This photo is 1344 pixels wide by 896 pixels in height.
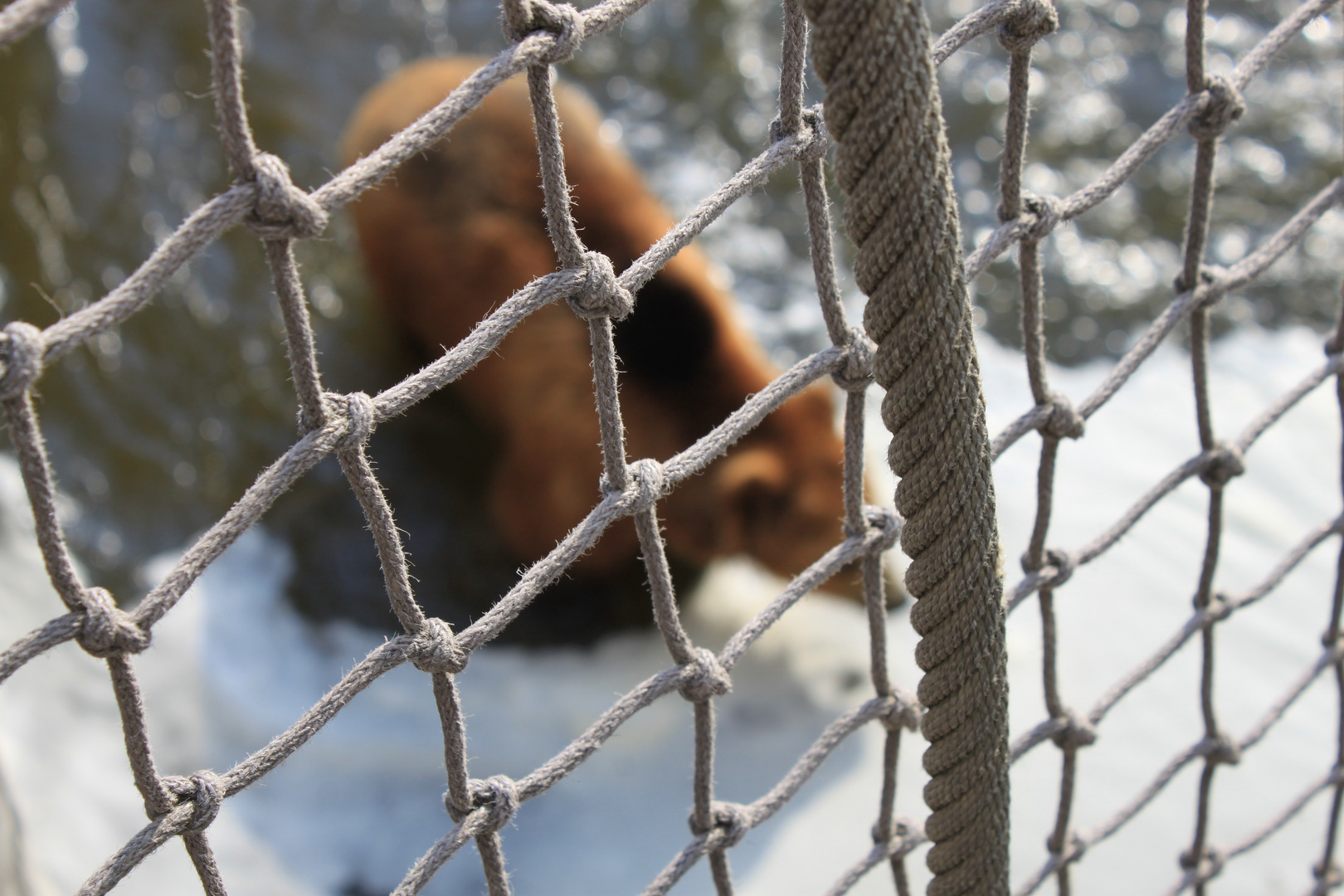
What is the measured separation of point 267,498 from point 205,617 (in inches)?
50.0

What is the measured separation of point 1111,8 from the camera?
2.89 m

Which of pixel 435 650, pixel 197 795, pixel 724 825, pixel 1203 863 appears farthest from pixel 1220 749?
pixel 197 795

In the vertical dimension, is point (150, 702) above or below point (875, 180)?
above

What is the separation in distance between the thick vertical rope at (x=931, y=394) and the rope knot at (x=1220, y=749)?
16.4 inches

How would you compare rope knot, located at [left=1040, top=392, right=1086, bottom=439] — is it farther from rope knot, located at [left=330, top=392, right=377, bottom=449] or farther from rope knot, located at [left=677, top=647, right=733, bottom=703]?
rope knot, located at [left=330, top=392, right=377, bottom=449]

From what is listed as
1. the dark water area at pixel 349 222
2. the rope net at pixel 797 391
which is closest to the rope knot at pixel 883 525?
the rope net at pixel 797 391

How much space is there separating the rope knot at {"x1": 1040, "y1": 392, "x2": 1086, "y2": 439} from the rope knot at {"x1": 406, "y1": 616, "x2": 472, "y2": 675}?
0.44 m

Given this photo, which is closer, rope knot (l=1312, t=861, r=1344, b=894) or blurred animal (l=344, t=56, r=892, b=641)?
rope knot (l=1312, t=861, r=1344, b=894)

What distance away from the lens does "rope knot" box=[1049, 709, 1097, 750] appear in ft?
2.73

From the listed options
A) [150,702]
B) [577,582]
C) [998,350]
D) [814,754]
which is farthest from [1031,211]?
[998,350]

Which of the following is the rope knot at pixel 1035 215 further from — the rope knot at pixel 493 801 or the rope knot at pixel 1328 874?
the rope knot at pixel 1328 874

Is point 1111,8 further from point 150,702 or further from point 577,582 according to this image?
point 150,702

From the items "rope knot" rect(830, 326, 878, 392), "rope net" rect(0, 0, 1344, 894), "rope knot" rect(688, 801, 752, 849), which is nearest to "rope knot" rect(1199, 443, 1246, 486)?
"rope net" rect(0, 0, 1344, 894)

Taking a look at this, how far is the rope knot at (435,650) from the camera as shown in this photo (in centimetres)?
55
